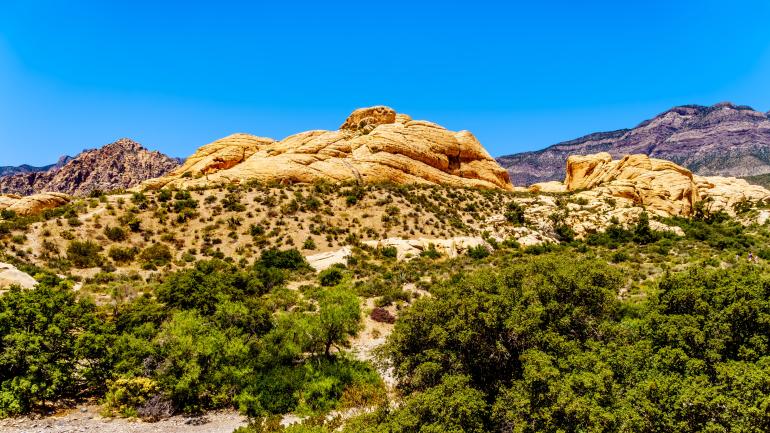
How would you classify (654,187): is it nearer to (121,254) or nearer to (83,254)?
(121,254)

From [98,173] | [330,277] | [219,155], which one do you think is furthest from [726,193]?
[98,173]

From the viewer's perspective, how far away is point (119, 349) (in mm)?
14656

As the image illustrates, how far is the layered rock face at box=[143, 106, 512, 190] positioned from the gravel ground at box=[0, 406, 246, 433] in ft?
132

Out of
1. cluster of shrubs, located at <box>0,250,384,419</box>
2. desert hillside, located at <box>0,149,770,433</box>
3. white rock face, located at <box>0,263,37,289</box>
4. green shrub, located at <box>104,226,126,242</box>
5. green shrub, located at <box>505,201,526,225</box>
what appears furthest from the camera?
green shrub, located at <box>505,201,526,225</box>

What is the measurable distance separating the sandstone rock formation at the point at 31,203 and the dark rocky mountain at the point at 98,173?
90.5 metres

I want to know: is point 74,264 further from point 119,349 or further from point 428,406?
point 428,406

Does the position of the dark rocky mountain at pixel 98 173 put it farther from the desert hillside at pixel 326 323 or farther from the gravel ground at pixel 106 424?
the gravel ground at pixel 106 424

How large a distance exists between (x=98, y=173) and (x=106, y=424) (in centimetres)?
14562

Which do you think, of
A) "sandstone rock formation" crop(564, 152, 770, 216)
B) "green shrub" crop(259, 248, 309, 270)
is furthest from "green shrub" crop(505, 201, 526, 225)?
"green shrub" crop(259, 248, 309, 270)

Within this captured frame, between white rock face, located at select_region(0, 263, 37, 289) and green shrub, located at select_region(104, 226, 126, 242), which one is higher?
green shrub, located at select_region(104, 226, 126, 242)

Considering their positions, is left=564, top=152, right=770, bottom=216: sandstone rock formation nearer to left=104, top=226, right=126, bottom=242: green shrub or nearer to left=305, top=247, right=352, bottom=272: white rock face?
left=305, top=247, right=352, bottom=272: white rock face

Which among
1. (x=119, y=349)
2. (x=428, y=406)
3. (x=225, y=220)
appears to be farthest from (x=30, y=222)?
(x=428, y=406)

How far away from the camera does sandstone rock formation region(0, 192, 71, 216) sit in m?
40.4

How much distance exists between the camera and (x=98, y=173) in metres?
129
